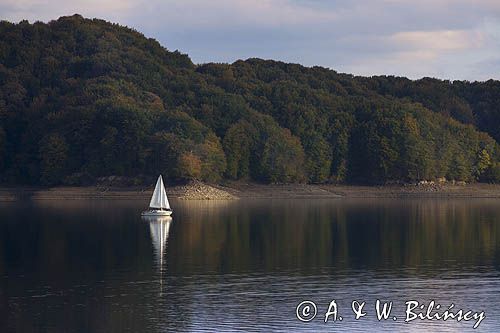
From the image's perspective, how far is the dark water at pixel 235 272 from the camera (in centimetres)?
3797

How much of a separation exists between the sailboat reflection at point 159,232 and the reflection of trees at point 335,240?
0.96 m

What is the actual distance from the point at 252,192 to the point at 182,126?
43.3 feet

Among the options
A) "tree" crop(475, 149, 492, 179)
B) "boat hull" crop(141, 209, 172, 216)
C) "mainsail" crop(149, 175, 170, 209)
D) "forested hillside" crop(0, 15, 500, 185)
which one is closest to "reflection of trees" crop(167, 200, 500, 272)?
"boat hull" crop(141, 209, 172, 216)

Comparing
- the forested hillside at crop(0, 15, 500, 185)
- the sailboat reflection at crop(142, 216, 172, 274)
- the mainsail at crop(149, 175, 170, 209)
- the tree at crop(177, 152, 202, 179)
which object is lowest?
the sailboat reflection at crop(142, 216, 172, 274)

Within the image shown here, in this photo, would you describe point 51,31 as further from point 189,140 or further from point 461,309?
point 461,309

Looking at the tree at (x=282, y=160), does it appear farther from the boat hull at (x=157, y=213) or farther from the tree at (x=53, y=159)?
the boat hull at (x=157, y=213)

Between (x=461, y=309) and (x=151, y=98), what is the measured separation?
129661 mm

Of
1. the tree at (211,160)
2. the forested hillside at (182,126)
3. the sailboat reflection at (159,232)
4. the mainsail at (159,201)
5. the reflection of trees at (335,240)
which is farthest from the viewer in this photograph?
the forested hillside at (182,126)

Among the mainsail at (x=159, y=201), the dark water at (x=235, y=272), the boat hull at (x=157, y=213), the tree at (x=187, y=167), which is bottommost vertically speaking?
the dark water at (x=235, y=272)

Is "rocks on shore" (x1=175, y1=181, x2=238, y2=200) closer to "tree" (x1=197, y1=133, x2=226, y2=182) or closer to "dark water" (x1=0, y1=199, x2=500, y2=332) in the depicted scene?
"tree" (x1=197, y1=133, x2=226, y2=182)

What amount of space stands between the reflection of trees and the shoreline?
3691 centimetres
